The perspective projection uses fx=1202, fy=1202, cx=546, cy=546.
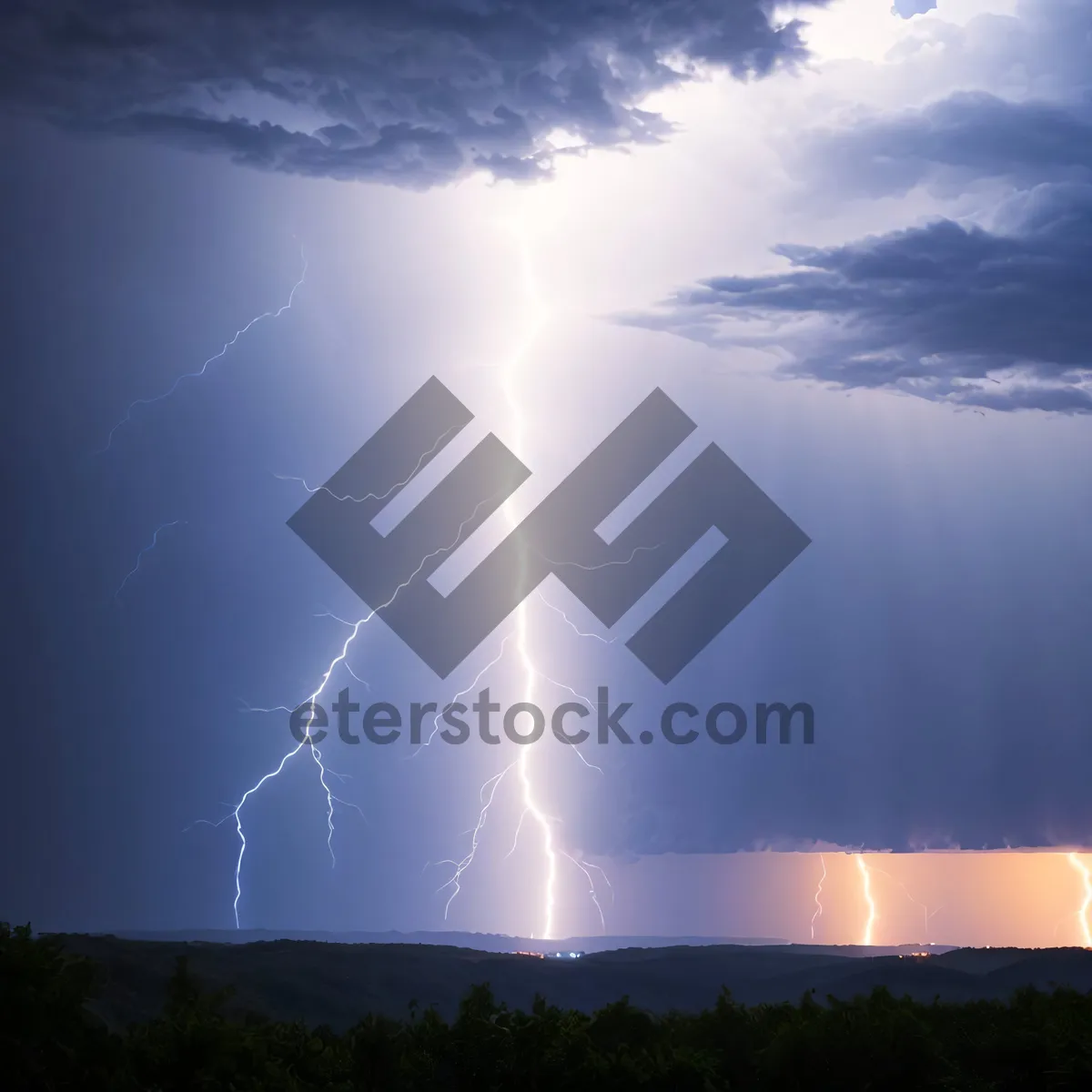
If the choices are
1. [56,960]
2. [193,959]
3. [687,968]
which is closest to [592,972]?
[687,968]

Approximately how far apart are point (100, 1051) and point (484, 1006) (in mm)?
1766

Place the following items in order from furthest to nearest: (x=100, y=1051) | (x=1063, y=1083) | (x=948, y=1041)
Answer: (x=948, y=1041) → (x=1063, y=1083) → (x=100, y=1051)

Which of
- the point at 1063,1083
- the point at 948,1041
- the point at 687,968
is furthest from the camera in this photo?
the point at 687,968

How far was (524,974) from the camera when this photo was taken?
711 inches

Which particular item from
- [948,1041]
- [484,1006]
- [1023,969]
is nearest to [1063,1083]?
[948,1041]

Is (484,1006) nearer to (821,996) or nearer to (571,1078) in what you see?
(571,1078)

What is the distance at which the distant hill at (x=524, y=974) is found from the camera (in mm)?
14273

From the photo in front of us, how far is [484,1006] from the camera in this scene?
584 centimetres

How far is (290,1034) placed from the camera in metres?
5.65

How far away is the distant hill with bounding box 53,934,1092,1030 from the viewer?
562 inches

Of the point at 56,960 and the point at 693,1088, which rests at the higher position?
the point at 56,960

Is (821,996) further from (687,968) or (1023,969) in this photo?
(1023,969)

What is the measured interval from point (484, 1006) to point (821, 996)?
44.2 feet

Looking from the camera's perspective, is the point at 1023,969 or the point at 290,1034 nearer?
the point at 290,1034
